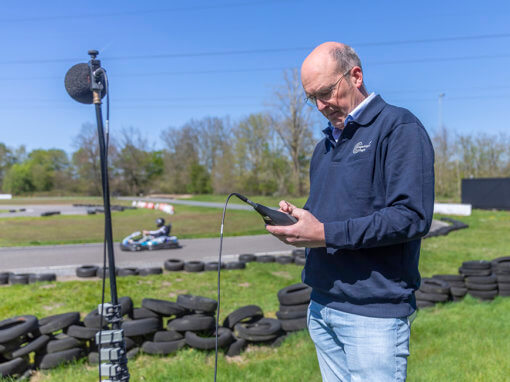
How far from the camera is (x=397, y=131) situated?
1738mm

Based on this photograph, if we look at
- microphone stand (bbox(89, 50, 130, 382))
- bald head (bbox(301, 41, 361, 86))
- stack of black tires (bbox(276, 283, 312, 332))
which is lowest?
stack of black tires (bbox(276, 283, 312, 332))

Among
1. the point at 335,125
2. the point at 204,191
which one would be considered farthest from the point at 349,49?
the point at 204,191

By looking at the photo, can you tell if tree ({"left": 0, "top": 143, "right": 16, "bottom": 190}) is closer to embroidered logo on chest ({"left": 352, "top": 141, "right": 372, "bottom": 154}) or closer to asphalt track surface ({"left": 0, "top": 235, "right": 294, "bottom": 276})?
asphalt track surface ({"left": 0, "top": 235, "right": 294, "bottom": 276})

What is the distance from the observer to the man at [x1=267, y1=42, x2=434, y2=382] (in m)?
1.69

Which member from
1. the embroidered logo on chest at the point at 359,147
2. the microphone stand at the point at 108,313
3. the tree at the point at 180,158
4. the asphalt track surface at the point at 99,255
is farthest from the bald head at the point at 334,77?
the tree at the point at 180,158

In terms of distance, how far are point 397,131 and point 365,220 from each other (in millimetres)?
397

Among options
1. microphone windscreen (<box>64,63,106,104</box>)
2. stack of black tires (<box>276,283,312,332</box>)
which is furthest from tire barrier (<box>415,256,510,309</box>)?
microphone windscreen (<box>64,63,106,104</box>)

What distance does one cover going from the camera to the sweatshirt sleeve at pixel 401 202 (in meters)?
1.66

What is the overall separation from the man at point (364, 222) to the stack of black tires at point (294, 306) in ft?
10.8

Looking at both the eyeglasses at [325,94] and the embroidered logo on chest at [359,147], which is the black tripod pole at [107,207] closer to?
the eyeglasses at [325,94]

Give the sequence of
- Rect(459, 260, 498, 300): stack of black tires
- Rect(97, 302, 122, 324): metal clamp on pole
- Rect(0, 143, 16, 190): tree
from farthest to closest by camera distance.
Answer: Rect(0, 143, 16, 190): tree, Rect(459, 260, 498, 300): stack of black tires, Rect(97, 302, 122, 324): metal clamp on pole

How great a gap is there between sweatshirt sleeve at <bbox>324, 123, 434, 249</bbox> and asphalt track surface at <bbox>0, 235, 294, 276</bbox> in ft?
30.3

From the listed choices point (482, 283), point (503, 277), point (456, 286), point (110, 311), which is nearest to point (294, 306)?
point (456, 286)

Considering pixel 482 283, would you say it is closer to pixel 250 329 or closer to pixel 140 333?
pixel 250 329
